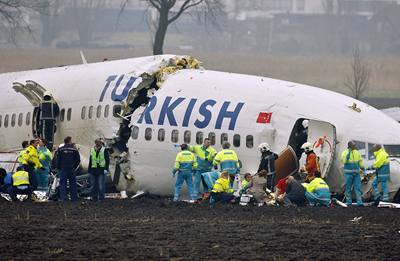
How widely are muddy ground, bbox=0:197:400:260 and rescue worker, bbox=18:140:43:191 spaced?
1871mm

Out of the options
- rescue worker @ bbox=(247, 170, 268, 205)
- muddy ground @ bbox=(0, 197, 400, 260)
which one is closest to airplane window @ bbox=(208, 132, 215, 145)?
rescue worker @ bbox=(247, 170, 268, 205)

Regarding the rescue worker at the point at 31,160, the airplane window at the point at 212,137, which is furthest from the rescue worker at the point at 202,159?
the rescue worker at the point at 31,160

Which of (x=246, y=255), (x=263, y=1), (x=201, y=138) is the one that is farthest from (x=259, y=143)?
(x=263, y=1)

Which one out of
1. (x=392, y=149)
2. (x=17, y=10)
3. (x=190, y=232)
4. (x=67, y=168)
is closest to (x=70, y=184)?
(x=67, y=168)

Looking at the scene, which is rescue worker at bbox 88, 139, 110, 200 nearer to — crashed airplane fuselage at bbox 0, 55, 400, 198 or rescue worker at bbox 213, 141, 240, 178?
crashed airplane fuselage at bbox 0, 55, 400, 198

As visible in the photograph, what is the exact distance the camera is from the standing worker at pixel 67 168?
3098cm

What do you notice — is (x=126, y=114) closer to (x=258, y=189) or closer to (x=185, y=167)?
(x=185, y=167)

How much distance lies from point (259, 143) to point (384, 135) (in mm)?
3218

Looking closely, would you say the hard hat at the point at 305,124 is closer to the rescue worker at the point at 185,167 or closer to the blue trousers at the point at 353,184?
the blue trousers at the point at 353,184

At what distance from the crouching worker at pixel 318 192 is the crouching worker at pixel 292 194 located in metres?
0.16

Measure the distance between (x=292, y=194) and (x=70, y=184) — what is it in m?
5.85

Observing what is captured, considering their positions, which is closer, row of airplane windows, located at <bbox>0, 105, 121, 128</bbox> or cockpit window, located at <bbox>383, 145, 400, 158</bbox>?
cockpit window, located at <bbox>383, 145, 400, 158</bbox>

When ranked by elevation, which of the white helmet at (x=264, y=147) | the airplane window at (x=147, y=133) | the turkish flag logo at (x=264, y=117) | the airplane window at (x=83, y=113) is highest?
the turkish flag logo at (x=264, y=117)

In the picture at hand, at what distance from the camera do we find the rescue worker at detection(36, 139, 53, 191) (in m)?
32.0
